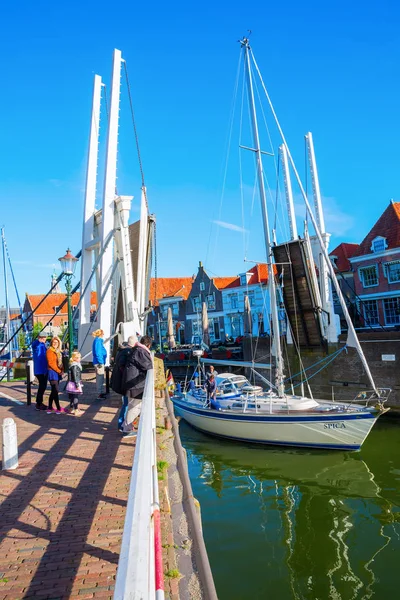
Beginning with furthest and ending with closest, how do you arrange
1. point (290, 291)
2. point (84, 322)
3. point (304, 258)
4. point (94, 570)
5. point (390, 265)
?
point (390, 265) → point (290, 291) → point (304, 258) → point (84, 322) → point (94, 570)

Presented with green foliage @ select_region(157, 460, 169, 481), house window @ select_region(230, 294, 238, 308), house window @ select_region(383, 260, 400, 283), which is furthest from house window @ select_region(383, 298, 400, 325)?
green foliage @ select_region(157, 460, 169, 481)

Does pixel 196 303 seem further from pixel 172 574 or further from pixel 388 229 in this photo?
pixel 172 574

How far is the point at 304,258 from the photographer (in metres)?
19.8

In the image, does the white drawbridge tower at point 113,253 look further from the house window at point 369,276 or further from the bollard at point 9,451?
the house window at point 369,276

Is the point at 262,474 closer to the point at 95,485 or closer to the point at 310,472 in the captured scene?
the point at 310,472

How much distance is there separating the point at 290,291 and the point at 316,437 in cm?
779

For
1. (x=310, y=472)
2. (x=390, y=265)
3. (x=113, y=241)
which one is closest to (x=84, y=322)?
(x=113, y=241)

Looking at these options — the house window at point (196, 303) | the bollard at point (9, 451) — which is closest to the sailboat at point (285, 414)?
the bollard at point (9, 451)

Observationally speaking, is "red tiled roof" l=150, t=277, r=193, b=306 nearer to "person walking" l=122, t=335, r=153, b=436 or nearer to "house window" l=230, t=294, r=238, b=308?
"house window" l=230, t=294, r=238, b=308

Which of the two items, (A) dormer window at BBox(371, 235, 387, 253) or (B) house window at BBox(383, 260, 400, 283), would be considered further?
(A) dormer window at BBox(371, 235, 387, 253)

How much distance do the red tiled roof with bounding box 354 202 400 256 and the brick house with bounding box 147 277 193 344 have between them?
80.1 ft

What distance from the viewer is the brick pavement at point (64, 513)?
3.26 m

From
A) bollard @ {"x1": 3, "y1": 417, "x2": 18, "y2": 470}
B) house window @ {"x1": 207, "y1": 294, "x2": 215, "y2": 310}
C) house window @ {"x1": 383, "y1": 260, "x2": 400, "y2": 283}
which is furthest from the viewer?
house window @ {"x1": 207, "y1": 294, "x2": 215, "y2": 310}

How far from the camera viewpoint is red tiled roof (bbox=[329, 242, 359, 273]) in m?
37.0
